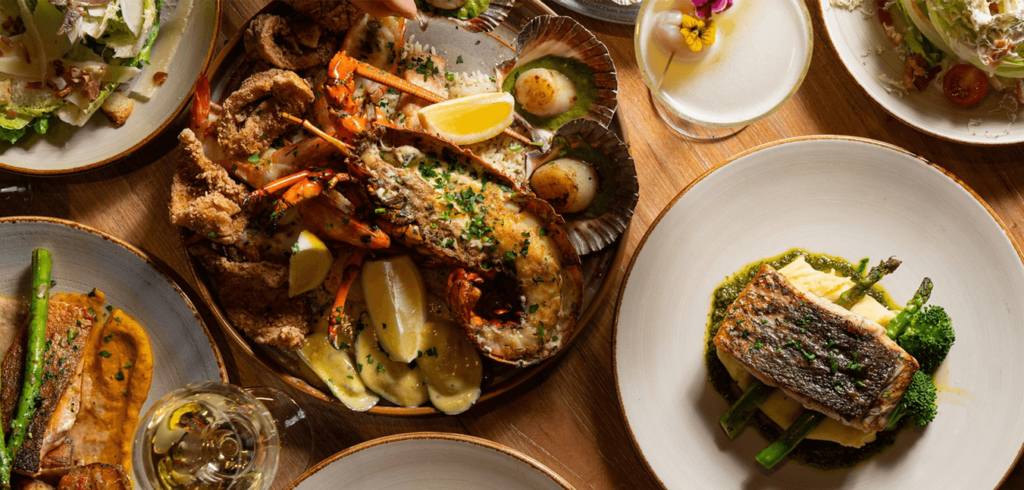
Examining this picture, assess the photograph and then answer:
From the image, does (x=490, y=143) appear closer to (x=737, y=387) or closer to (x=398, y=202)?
(x=398, y=202)

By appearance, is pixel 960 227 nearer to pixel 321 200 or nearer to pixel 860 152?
pixel 860 152

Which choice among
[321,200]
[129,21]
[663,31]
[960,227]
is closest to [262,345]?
[321,200]

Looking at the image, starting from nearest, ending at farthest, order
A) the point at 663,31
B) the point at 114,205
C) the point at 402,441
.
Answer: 1. the point at 663,31
2. the point at 402,441
3. the point at 114,205

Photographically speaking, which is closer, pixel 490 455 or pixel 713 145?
pixel 490 455

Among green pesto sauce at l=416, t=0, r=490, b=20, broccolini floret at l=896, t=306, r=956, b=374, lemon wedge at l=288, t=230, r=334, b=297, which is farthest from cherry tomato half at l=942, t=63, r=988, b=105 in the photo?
lemon wedge at l=288, t=230, r=334, b=297

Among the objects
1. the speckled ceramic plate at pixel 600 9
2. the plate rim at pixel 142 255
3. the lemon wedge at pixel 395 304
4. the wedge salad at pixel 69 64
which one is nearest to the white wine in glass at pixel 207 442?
the plate rim at pixel 142 255

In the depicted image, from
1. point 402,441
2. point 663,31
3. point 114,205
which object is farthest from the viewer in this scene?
point 114,205

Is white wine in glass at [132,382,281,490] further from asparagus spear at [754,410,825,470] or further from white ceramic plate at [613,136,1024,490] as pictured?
asparagus spear at [754,410,825,470]
